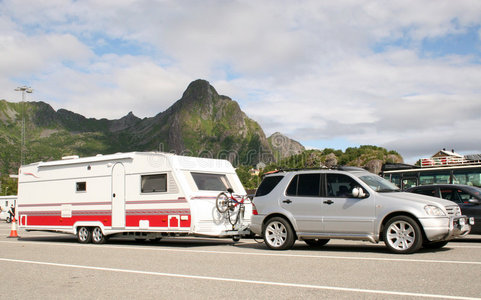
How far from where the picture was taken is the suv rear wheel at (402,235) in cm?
1067

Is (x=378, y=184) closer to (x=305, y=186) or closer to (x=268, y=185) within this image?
(x=305, y=186)

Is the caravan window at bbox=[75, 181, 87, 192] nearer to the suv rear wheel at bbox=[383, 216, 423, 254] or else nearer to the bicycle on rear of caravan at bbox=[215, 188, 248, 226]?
the bicycle on rear of caravan at bbox=[215, 188, 248, 226]

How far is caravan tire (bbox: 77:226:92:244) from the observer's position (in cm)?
1686

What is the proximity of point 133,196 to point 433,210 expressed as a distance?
29.1ft

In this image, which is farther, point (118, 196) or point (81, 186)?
point (81, 186)

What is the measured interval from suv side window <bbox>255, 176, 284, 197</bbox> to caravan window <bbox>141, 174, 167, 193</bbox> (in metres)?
3.15

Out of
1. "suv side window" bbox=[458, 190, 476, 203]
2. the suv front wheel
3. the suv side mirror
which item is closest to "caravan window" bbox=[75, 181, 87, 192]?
the suv front wheel

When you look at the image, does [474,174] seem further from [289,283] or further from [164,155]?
[289,283]

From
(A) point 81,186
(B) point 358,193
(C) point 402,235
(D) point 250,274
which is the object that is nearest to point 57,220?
(A) point 81,186

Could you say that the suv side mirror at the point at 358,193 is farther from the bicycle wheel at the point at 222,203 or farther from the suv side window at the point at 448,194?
the suv side window at the point at 448,194

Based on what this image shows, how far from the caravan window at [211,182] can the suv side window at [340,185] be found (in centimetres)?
422

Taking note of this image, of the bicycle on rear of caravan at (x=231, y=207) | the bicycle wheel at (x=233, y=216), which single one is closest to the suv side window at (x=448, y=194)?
the bicycle on rear of caravan at (x=231, y=207)

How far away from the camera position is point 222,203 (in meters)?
14.6

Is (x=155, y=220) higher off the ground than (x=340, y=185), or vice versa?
(x=340, y=185)
